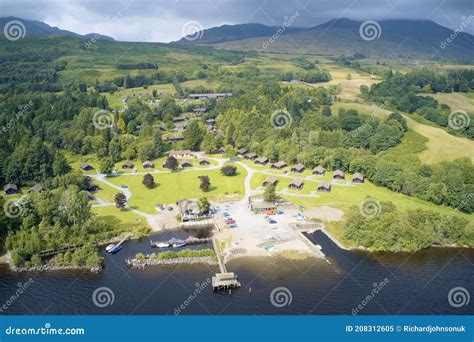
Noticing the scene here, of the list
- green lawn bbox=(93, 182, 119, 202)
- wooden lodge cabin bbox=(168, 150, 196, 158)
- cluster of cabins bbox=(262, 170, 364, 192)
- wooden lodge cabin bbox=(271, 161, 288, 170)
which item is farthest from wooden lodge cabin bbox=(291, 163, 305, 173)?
green lawn bbox=(93, 182, 119, 202)

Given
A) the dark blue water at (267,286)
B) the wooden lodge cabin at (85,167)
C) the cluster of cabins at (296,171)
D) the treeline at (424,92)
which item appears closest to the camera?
the dark blue water at (267,286)

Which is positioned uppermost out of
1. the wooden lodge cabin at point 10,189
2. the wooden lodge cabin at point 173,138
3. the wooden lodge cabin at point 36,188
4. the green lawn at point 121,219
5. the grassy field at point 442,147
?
the grassy field at point 442,147

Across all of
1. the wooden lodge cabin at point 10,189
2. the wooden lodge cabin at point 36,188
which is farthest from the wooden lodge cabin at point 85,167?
the wooden lodge cabin at point 36,188

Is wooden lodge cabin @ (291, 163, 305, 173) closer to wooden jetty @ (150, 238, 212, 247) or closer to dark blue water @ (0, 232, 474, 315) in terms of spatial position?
dark blue water @ (0, 232, 474, 315)

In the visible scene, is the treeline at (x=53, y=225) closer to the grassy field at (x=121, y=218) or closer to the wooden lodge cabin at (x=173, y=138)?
the grassy field at (x=121, y=218)

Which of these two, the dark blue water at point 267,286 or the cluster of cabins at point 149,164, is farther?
the cluster of cabins at point 149,164

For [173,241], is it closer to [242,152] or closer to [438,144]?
[242,152]

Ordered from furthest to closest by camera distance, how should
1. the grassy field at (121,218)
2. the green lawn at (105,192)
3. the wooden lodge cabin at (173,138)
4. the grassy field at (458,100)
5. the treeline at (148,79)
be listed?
the treeline at (148,79) < the grassy field at (458,100) < the wooden lodge cabin at (173,138) < the green lawn at (105,192) < the grassy field at (121,218)

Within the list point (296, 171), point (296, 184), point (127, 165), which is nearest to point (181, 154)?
point (127, 165)
